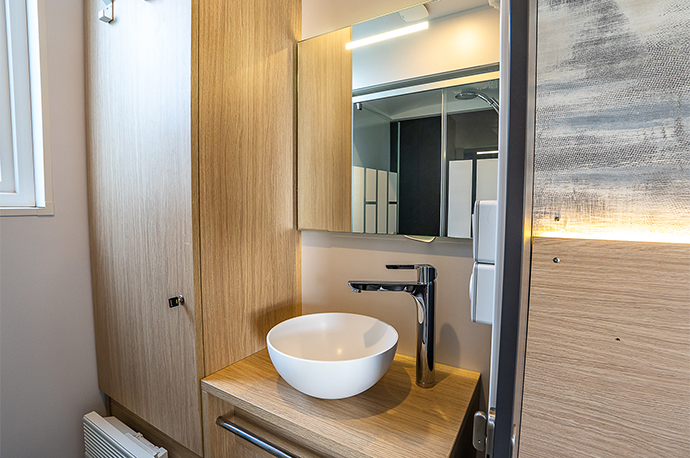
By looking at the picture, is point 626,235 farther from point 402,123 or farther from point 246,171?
point 246,171

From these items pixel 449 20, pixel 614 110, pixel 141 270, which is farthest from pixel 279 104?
pixel 614 110

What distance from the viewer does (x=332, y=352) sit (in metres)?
0.97

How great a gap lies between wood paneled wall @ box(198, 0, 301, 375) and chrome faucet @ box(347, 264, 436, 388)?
373mm

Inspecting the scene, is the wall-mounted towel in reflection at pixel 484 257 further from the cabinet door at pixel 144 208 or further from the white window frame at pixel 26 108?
the white window frame at pixel 26 108

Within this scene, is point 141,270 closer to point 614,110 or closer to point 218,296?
point 218,296

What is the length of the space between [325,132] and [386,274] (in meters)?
0.51

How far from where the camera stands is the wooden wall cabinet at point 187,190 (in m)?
0.88

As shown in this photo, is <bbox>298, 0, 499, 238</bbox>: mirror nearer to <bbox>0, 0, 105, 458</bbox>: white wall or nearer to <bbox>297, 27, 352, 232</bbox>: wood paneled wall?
<bbox>297, 27, 352, 232</bbox>: wood paneled wall

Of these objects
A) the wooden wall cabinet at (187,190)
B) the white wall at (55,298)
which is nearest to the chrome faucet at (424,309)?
the wooden wall cabinet at (187,190)

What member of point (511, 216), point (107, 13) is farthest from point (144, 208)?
point (511, 216)

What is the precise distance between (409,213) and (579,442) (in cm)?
63

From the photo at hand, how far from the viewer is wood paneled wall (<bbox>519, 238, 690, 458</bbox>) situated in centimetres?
41

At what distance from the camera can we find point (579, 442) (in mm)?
449

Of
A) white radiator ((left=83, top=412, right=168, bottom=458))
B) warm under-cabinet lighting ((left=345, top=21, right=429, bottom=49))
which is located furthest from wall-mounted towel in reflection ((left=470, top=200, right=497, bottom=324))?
white radiator ((left=83, top=412, right=168, bottom=458))
